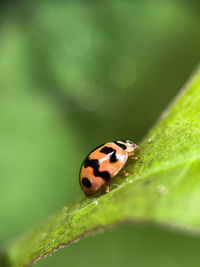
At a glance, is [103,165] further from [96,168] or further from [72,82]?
[72,82]

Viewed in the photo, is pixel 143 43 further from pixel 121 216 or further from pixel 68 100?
pixel 121 216

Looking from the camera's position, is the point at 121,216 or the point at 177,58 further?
the point at 177,58


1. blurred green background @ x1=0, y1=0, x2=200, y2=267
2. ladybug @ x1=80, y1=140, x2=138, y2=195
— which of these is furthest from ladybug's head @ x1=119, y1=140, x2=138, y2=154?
blurred green background @ x1=0, y1=0, x2=200, y2=267

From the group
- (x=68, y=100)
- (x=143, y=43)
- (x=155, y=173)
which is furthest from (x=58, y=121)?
(x=155, y=173)

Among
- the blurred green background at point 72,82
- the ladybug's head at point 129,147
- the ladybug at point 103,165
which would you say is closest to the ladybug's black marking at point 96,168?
the ladybug at point 103,165

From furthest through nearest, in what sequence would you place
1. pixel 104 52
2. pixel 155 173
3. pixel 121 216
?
pixel 104 52, pixel 155 173, pixel 121 216

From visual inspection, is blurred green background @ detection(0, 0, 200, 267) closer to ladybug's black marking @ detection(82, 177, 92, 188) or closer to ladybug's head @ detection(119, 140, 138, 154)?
ladybug's head @ detection(119, 140, 138, 154)
